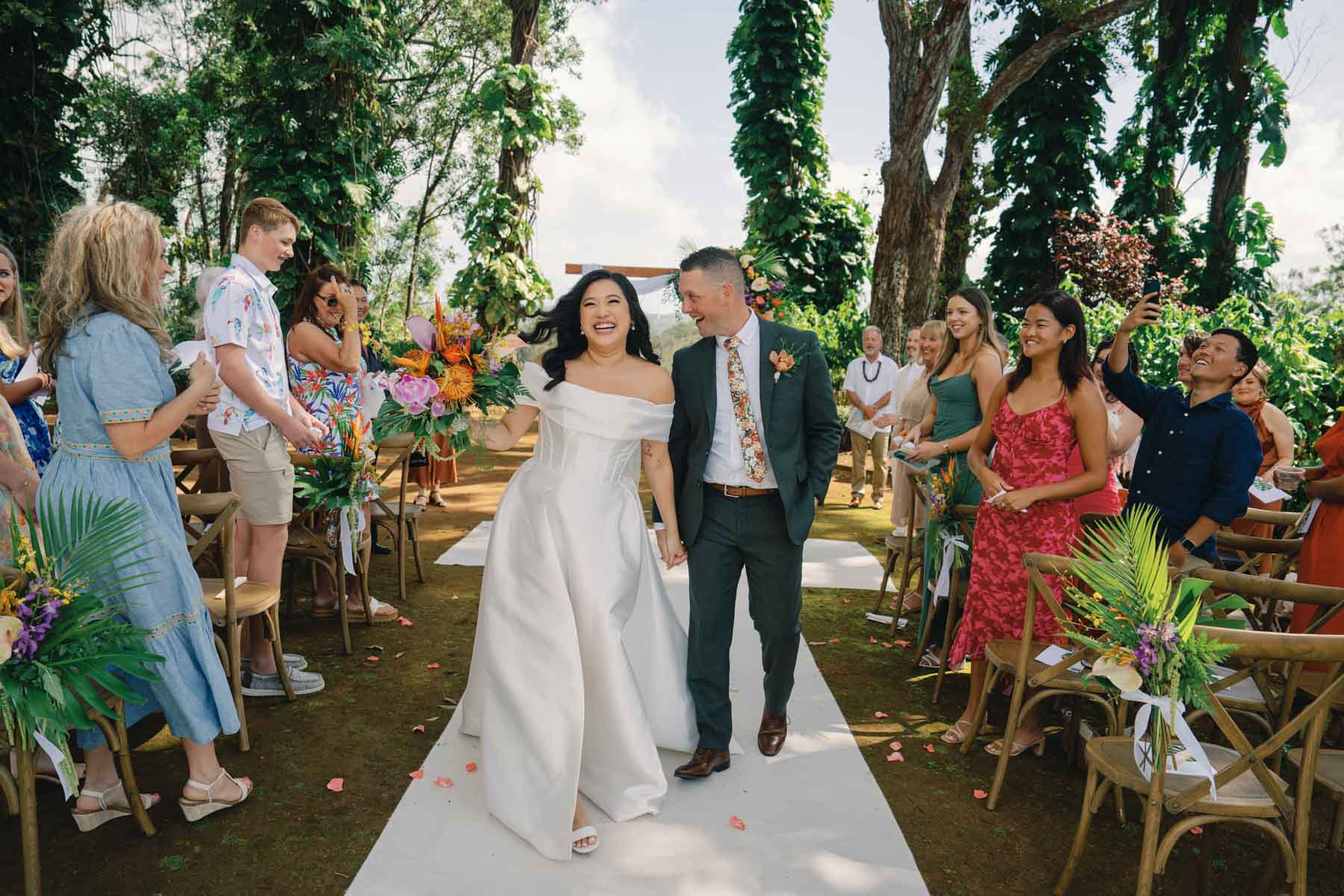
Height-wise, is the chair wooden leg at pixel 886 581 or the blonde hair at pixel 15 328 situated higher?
the blonde hair at pixel 15 328

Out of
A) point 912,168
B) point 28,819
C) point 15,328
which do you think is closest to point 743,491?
point 28,819

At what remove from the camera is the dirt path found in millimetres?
2674

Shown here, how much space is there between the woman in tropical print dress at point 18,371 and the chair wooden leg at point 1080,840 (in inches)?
163

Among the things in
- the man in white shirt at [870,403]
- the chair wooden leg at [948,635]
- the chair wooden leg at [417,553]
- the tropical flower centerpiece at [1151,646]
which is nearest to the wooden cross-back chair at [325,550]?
the chair wooden leg at [417,553]

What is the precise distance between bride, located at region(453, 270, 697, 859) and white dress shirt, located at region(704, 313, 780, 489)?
0.87 ft

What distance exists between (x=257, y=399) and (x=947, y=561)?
11.5 ft

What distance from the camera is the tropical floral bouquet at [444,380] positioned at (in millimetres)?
2955

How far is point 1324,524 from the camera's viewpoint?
12.2ft

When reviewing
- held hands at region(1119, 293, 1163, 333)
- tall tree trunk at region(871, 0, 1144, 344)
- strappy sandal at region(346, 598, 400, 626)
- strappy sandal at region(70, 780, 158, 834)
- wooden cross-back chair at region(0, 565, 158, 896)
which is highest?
tall tree trunk at region(871, 0, 1144, 344)

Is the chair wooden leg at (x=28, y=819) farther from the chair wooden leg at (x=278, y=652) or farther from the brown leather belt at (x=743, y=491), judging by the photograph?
the brown leather belt at (x=743, y=491)

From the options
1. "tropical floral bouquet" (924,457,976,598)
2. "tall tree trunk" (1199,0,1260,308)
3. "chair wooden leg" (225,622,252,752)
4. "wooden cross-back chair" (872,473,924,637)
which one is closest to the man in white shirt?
"wooden cross-back chair" (872,473,924,637)

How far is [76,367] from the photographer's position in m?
2.59

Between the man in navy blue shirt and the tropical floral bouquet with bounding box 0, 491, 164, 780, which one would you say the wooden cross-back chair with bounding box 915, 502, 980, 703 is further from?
the tropical floral bouquet with bounding box 0, 491, 164, 780

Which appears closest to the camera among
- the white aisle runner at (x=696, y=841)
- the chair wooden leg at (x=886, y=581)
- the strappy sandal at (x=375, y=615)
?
the white aisle runner at (x=696, y=841)
